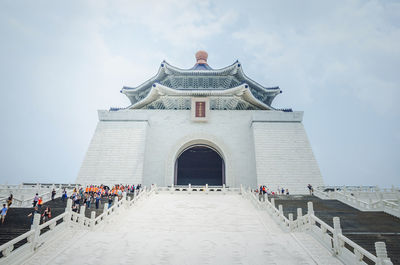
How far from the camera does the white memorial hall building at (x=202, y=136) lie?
2197 cm

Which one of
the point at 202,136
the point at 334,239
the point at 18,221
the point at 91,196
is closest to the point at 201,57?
the point at 202,136

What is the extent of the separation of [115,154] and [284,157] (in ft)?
49.2

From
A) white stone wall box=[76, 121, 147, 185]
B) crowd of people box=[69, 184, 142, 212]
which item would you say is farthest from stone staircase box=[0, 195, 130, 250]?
white stone wall box=[76, 121, 147, 185]

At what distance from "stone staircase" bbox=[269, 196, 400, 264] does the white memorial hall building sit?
6.70 m

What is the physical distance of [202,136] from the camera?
24844mm

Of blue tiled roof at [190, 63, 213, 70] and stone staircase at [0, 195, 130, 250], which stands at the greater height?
blue tiled roof at [190, 63, 213, 70]

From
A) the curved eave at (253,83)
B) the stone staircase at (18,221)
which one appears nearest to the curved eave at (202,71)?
the curved eave at (253,83)

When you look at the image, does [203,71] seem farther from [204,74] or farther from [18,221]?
[18,221]

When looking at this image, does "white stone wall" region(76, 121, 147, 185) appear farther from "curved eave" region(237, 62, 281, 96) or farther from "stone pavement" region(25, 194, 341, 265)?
"curved eave" region(237, 62, 281, 96)

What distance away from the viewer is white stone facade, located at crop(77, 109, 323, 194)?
859 inches

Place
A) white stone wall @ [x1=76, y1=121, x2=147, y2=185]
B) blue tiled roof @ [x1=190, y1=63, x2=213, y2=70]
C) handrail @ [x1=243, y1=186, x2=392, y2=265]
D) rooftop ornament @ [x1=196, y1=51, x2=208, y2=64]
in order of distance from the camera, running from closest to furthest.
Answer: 1. handrail @ [x1=243, y1=186, x2=392, y2=265]
2. white stone wall @ [x1=76, y1=121, x2=147, y2=185]
3. blue tiled roof @ [x1=190, y1=63, x2=213, y2=70]
4. rooftop ornament @ [x1=196, y1=51, x2=208, y2=64]

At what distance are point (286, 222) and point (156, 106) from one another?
66.1 ft

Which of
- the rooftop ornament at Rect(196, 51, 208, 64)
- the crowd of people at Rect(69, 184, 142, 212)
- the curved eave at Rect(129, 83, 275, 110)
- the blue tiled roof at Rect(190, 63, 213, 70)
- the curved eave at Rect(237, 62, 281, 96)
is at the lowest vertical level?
the crowd of people at Rect(69, 184, 142, 212)

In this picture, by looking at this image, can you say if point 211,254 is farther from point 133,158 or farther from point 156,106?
point 156,106
